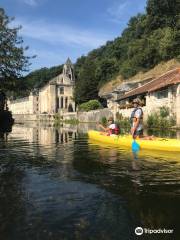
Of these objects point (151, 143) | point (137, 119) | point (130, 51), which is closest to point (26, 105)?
point (130, 51)

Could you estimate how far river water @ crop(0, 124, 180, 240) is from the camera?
7.80 m

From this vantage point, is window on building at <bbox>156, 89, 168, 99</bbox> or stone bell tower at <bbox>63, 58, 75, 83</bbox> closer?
window on building at <bbox>156, 89, 168, 99</bbox>

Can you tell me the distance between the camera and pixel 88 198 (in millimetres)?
10078

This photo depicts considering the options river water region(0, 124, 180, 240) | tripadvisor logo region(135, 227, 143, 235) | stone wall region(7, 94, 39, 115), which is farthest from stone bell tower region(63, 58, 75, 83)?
tripadvisor logo region(135, 227, 143, 235)

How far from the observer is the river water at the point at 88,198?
25.6ft

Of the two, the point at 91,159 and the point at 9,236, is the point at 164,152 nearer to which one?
the point at 91,159

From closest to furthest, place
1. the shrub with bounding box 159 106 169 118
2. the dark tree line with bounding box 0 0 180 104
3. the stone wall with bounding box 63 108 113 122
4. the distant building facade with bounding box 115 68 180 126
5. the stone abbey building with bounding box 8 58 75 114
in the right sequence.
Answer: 1. the distant building facade with bounding box 115 68 180 126
2. the shrub with bounding box 159 106 169 118
3. the dark tree line with bounding box 0 0 180 104
4. the stone wall with bounding box 63 108 113 122
5. the stone abbey building with bounding box 8 58 75 114

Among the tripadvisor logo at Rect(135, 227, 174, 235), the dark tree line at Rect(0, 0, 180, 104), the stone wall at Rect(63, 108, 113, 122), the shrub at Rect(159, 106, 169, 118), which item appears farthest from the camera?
the stone wall at Rect(63, 108, 113, 122)

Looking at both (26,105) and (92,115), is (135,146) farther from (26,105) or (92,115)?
(26,105)

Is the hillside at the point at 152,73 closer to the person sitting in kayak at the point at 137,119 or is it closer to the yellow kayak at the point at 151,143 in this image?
the yellow kayak at the point at 151,143

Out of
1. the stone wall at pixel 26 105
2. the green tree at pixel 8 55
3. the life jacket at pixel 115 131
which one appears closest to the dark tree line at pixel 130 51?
the green tree at pixel 8 55

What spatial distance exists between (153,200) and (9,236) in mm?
4002

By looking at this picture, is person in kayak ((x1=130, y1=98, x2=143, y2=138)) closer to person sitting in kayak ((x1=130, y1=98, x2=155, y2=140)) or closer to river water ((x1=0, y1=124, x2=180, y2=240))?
person sitting in kayak ((x1=130, y1=98, x2=155, y2=140))

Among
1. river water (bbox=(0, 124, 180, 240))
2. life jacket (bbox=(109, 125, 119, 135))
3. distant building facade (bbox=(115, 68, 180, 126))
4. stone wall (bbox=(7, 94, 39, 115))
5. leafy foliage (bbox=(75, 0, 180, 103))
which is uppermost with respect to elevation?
leafy foliage (bbox=(75, 0, 180, 103))
